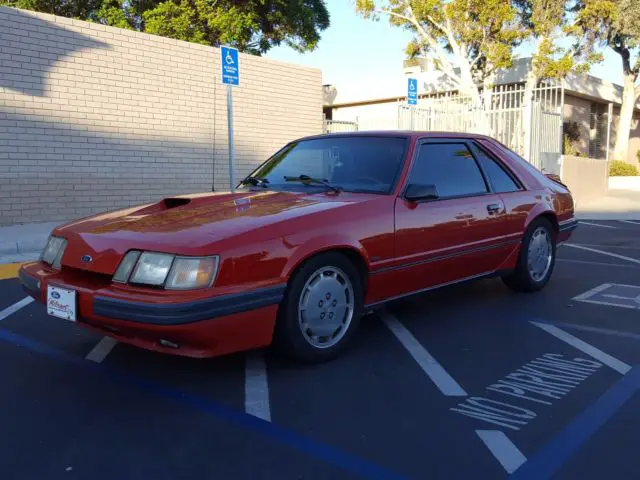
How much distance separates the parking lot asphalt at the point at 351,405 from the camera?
2521mm

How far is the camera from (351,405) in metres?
3.10

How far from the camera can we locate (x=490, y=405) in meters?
3.10

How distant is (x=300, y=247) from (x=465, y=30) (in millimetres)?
17852

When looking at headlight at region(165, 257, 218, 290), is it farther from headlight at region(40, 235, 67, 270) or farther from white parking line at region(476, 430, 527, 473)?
white parking line at region(476, 430, 527, 473)

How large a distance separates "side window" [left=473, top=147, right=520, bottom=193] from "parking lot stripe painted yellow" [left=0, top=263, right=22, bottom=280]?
Result: 506cm

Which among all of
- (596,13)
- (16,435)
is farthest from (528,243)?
(596,13)

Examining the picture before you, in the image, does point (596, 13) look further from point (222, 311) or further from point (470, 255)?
point (222, 311)

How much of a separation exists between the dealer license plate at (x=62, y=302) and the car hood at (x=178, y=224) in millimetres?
169

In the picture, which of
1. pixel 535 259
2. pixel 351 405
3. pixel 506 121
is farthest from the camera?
pixel 506 121

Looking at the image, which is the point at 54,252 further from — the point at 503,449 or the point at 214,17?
the point at 214,17

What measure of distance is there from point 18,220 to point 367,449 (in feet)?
29.5

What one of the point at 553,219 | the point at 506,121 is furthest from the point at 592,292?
the point at 506,121

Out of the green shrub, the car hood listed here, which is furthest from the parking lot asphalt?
the green shrub

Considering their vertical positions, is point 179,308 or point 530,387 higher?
point 179,308
